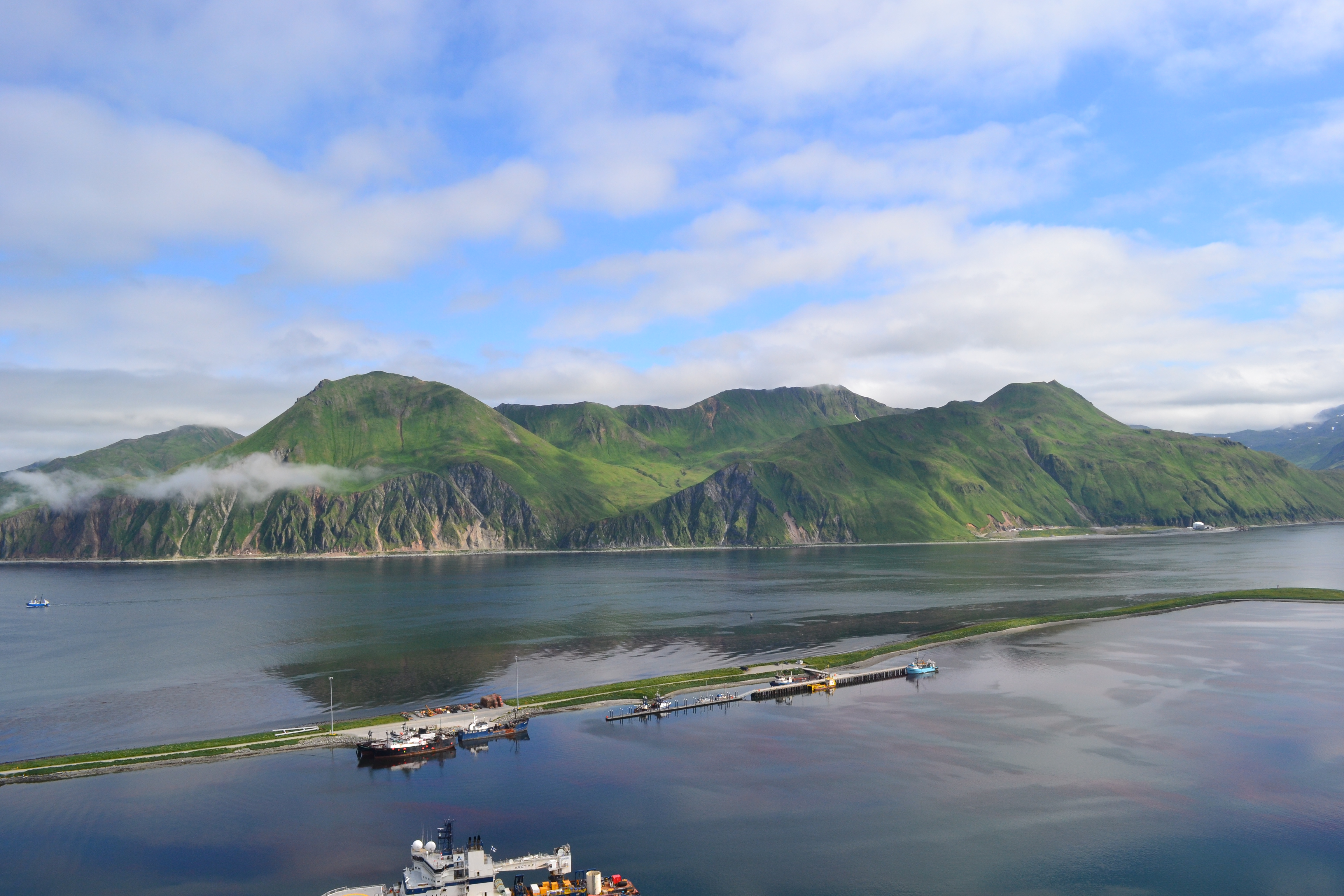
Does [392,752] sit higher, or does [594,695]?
[594,695]

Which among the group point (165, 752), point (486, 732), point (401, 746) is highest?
point (165, 752)

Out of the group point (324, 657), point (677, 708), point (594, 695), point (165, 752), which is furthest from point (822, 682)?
point (324, 657)

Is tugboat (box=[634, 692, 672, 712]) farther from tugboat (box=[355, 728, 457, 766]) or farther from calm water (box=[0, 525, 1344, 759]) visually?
tugboat (box=[355, 728, 457, 766])

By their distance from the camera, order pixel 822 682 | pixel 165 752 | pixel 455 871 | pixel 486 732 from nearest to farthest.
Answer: pixel 455 871 < pixel 165 752 < pixel 486 732 < pixel 822 682

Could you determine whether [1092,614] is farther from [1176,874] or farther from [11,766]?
[11,766]

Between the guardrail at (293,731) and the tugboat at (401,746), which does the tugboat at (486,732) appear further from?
the guardrail at (293,731)

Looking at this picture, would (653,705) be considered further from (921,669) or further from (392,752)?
(921,669)

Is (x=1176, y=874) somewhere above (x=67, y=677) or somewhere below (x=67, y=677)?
below

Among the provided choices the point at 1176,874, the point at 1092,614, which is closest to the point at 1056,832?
the point at 1176,874
